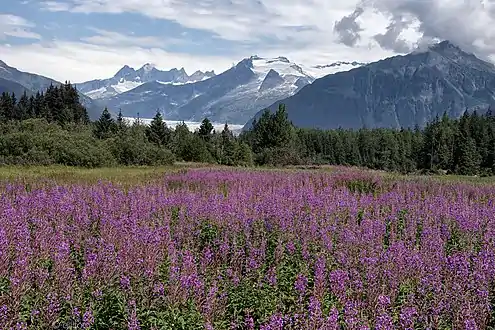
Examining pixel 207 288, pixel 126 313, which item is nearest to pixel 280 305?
pixel 207 288

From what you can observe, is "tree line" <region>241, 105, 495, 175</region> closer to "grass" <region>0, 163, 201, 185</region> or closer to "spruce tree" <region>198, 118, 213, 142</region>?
"spruce tree" <region>198, 118, 213, 142</region>

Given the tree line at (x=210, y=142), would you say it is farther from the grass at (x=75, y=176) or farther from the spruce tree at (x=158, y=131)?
the grass at (x=75, y=176)

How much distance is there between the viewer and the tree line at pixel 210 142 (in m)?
38.5

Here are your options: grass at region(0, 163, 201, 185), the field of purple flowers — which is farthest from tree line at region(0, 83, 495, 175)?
the field of purple flowers

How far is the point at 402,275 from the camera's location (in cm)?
656

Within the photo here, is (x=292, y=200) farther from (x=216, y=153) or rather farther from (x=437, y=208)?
(x=216, y=153)

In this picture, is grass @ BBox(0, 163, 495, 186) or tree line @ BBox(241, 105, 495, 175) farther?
tree line @ BBox(241, 105, 495, 175)

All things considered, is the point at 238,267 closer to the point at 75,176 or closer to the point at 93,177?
the point at 93,177

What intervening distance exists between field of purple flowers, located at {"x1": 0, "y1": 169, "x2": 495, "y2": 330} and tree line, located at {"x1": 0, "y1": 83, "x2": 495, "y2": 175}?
28.8 meters

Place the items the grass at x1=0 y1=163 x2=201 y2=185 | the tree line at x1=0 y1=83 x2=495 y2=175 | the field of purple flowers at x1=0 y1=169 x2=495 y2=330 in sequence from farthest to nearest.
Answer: the tree line at x1=0 y1=83 x2=495 y2=175 < the grass at x1=0 y1=163 x2=201 y2=185 < the field of purple flowers at x1=0 y1=169 x2=495 y2=330

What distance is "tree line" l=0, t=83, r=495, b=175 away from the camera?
38500 mm

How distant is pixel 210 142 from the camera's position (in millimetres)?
83562

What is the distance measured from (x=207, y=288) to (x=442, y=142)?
370ft

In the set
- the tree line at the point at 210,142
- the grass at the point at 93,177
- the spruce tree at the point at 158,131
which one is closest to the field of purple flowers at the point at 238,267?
the grass at the point at 93,177
